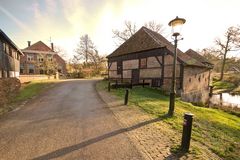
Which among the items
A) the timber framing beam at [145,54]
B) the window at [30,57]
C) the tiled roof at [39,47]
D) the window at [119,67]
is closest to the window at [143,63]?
the timber framing beam at [145,54]

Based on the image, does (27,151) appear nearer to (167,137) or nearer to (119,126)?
(119,126)

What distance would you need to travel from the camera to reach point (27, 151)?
172 inches

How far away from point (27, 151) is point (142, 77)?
15.8 metres

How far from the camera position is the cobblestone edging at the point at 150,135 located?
14.0ft

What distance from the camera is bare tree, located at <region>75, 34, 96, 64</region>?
46938mm

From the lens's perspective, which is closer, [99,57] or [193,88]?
[193,88]

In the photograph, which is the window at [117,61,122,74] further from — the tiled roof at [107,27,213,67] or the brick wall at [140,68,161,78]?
the brick wall at [140,68,161,78]

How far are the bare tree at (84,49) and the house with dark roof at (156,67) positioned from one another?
80.8 ft

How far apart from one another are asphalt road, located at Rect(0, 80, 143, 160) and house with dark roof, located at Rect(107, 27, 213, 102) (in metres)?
10.3

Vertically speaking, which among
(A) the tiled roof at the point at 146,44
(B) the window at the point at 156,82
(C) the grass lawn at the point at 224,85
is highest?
(A) the tiled roof at the point at 146,44

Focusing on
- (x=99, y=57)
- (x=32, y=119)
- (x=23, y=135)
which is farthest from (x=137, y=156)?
(x=99, y=57)

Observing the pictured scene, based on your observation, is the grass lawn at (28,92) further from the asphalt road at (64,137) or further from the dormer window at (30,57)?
the dormer window at (30,57)

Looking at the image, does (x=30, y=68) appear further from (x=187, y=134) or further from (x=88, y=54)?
(x=187, y=134)

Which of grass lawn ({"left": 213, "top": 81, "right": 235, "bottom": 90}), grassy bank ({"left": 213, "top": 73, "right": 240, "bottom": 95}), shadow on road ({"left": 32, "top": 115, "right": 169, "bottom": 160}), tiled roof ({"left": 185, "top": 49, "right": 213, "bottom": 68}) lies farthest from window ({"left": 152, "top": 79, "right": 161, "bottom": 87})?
grass lawn ({"left": 213, "top": 81, "right": 235, "bottom": 90})
